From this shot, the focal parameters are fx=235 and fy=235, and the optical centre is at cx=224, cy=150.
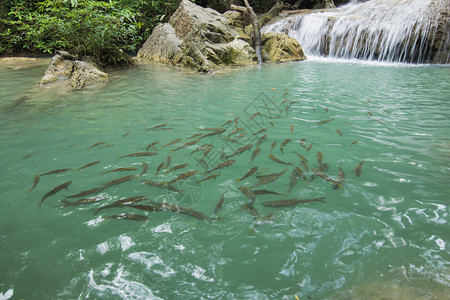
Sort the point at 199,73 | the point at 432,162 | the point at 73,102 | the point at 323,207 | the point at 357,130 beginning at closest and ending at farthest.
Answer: the point at 323,207 < the point at 432,162 < the point at 357,130 < the point at 73,102 < the point at 199,73

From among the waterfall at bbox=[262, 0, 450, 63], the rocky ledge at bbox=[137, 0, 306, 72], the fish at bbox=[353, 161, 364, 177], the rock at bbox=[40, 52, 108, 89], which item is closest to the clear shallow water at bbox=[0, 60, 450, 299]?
the fish at bbox=[353, 161, 364, 177]

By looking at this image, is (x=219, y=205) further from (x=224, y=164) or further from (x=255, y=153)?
(x=255, y=153)

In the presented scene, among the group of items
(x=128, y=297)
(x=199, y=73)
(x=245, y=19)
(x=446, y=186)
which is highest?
(x=245, y=19)

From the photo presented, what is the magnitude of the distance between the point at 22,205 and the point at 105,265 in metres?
1.31

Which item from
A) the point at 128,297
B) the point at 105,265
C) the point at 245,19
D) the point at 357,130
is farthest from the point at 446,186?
the point at 245,19

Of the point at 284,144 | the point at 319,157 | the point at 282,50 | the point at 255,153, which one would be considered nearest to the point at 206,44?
the point at 282,50

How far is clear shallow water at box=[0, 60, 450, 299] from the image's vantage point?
154cm

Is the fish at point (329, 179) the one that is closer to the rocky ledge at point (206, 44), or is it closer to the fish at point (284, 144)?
the fish at point (284, 144)

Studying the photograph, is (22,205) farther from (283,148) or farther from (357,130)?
(357,130)

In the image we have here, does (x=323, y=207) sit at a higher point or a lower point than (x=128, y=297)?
higher

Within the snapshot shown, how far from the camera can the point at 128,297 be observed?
146cm

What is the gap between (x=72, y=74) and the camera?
24.6ft

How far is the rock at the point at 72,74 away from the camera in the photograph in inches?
287

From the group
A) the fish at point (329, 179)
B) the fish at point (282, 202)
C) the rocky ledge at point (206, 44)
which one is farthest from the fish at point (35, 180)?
the rocky ledge at point (206, 44)
